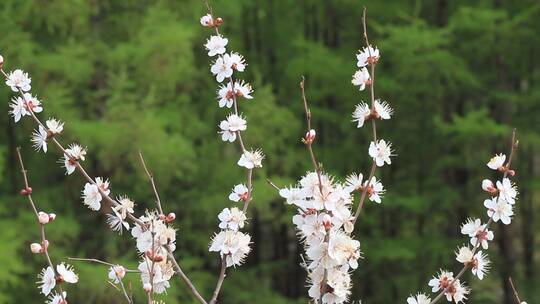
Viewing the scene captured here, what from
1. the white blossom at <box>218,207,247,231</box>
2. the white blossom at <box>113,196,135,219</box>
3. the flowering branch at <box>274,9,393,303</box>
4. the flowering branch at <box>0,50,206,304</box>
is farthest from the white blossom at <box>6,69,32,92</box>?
the flowering branch at <box>274,9,393,303</box>

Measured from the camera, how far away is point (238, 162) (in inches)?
97.2

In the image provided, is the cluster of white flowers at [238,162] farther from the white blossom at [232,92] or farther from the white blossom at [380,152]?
the white blossom at [380,152]

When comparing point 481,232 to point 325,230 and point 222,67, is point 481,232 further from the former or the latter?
point 222,67

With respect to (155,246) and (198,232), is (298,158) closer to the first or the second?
(198,232)

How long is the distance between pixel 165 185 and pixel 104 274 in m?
1.40

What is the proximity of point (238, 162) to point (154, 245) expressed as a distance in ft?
1.34

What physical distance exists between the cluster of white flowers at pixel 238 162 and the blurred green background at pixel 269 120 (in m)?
5.84

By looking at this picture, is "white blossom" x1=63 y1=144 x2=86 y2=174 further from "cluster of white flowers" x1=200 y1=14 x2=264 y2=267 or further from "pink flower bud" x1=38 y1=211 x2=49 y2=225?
"cluster of white flowers" x1=200 y1=14 x2=264 y2=267

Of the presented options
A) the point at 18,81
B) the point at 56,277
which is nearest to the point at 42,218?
the point at 56,277

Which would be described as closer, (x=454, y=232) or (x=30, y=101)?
(x=30, y=101)

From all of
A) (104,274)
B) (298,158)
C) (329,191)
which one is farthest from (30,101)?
(298,158)

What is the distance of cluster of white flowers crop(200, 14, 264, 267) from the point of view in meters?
2.38

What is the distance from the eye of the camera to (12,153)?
1013 centimetres

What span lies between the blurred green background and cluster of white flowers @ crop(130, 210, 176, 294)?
19.1 ft
